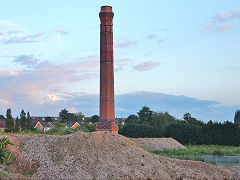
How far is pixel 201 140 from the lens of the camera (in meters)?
45.9

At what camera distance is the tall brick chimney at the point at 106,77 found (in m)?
43.2

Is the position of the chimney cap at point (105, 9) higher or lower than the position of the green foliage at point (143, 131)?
higher

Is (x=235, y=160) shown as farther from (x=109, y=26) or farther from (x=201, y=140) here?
(x=109, y=26)

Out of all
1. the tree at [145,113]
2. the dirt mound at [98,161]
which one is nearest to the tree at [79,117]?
the tree at [145,113]

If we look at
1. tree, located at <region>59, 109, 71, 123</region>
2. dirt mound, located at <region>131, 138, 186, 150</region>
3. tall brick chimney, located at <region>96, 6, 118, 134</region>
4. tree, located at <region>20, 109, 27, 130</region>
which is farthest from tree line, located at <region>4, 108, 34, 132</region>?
tree, located at <region>59, 109, 71, 123</region>

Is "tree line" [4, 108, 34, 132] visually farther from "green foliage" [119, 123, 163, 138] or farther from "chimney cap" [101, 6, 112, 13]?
"chimney cap" [101, 6, 112, 13]

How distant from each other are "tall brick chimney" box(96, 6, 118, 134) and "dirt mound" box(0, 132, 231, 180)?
18713 mm

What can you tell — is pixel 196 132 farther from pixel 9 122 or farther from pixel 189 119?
pixel 9 122

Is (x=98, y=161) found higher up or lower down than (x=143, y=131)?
lower down

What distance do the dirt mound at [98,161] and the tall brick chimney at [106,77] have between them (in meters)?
18.7

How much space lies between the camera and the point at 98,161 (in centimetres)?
2023

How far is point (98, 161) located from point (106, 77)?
2367 cm

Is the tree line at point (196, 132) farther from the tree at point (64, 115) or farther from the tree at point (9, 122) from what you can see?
the tree at point (64, 115)

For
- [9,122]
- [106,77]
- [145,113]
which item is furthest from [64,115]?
[106,77]
